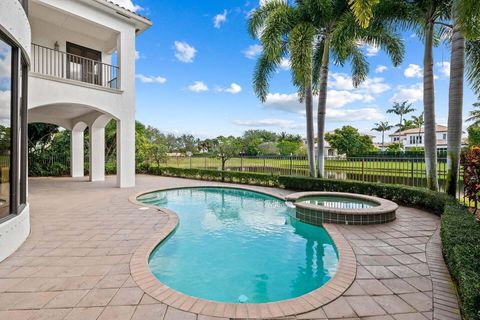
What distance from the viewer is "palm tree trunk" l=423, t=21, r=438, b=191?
8312mm

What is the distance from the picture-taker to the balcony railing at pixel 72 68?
1114cm

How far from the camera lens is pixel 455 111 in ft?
24.2

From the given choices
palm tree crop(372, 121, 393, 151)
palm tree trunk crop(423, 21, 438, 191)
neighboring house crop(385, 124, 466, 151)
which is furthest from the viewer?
palm tree crop(372, 121, 393, 151)

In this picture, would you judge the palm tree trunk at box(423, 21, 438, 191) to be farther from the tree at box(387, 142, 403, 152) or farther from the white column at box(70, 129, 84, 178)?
the tree at box(387, 142, 403, 152)

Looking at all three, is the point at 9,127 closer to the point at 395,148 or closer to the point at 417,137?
the point at 395,148

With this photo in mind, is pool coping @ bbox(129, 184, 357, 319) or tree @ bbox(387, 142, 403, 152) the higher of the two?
tree @ bbox(387, 142, 403, 152)

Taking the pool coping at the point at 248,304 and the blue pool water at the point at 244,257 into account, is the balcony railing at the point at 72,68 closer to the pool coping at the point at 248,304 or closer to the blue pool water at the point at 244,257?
the blue pool water at the point at 244,257

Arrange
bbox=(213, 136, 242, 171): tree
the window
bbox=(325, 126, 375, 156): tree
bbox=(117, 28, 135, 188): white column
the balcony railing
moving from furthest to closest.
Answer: bbox=(325, 126, 375, 156): tree < bbox=(213, 136, 242, 171): tree < bbox=(117, 28, 135, 188): white column < the balcony railing < the window

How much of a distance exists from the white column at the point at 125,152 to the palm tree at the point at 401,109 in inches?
2581

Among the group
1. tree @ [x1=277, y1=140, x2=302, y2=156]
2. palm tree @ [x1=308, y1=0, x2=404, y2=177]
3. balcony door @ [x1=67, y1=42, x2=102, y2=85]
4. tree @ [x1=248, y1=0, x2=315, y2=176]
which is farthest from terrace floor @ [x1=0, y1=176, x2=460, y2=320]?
tree @ [x1=277, y1=140, x2=302, y2=156]

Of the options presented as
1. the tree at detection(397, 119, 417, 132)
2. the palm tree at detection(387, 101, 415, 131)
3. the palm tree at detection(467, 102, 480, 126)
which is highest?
the palm tree at detection(387, 101, 415, 131)

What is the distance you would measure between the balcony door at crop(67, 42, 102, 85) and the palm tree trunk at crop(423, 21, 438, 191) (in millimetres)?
13316

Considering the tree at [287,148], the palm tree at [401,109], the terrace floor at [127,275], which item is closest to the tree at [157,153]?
the terrace floor at [127,275]

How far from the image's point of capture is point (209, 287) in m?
3.73
